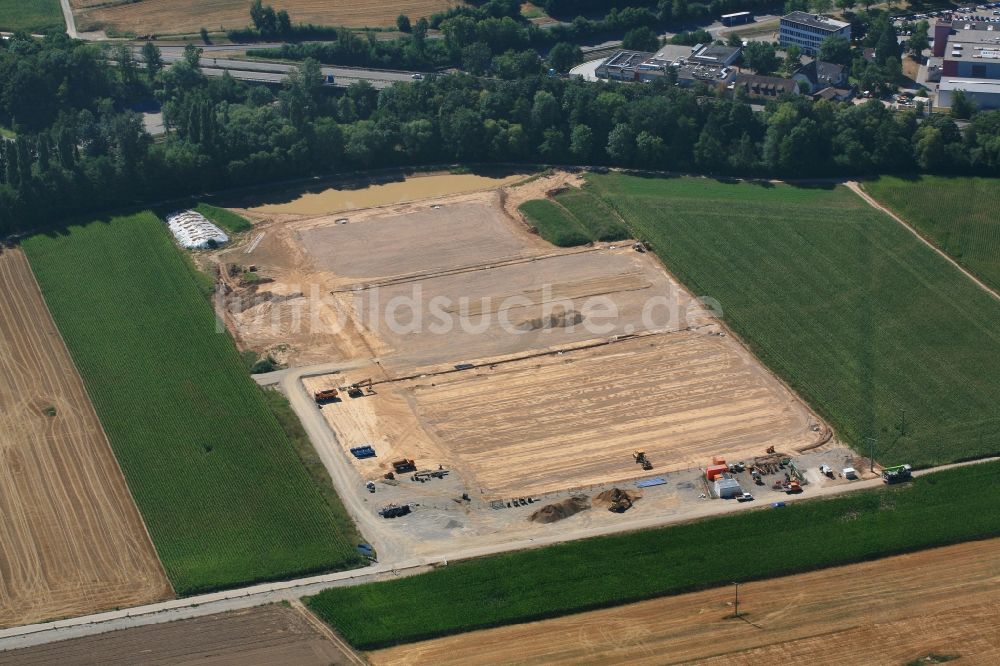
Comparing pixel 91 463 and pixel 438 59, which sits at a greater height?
pixel 438 59

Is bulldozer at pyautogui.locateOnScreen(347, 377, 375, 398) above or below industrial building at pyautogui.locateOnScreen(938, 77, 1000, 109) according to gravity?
below

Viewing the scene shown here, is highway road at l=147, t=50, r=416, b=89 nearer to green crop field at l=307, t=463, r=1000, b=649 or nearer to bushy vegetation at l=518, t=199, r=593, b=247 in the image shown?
bushy vegetation at l=518, t=199, r=593, b=247

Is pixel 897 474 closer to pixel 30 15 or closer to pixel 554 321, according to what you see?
pixel 554 321

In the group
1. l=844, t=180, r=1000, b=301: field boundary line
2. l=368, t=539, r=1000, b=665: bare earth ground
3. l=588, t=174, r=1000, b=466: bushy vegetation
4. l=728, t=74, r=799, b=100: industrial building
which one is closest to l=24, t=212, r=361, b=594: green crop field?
l=368, t=539, r=1000, b=665: bare earth ground

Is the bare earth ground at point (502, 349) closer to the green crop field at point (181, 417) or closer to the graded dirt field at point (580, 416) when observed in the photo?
the graded dirt field at point (580, 416)

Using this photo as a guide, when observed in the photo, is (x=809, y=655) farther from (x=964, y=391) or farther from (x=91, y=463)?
(x=91, y=463)

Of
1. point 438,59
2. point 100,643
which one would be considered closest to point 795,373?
point 100,643
